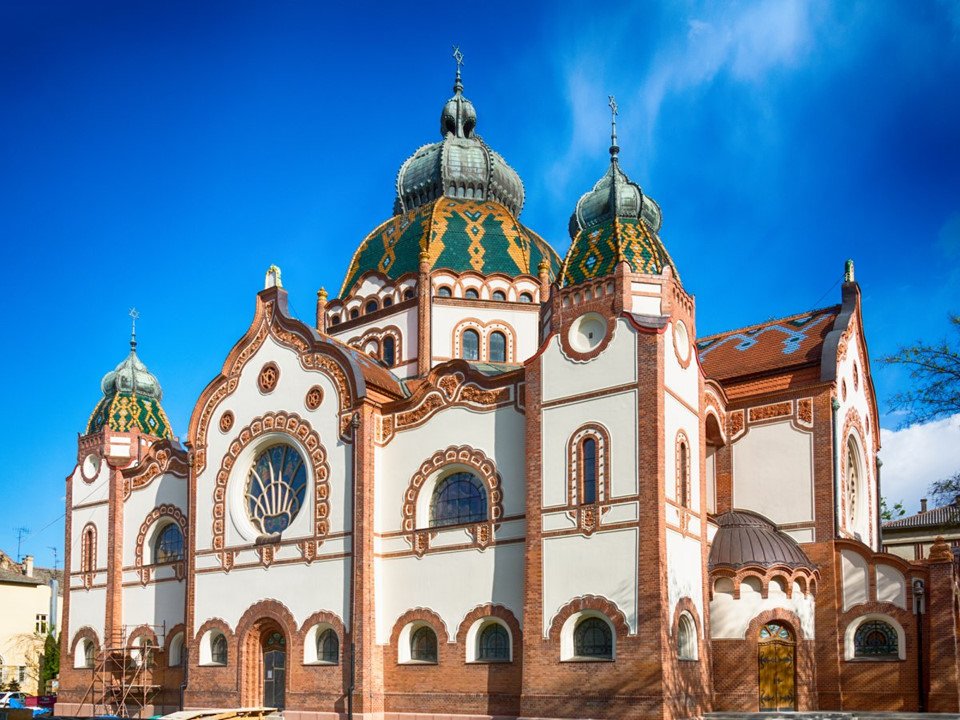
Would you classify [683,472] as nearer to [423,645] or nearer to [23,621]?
[423,645]

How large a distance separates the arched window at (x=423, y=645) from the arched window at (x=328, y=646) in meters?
2.13

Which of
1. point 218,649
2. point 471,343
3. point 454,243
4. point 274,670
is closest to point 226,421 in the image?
point 218,649

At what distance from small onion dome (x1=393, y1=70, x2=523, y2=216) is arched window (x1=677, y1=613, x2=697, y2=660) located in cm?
1962

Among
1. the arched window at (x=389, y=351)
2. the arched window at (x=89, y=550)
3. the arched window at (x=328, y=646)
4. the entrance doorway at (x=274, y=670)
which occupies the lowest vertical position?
the entrance doorway at (x=274, y=670)

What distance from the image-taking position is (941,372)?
16906 mm

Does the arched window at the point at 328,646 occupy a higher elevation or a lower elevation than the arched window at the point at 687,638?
lower

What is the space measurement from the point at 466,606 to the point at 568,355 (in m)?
6.65

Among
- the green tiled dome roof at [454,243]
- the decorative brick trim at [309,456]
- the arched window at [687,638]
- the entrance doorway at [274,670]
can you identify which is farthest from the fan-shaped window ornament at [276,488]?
the arched window at [687,638]

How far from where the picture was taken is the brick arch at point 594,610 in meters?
24.7

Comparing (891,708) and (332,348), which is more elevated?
(332,348)

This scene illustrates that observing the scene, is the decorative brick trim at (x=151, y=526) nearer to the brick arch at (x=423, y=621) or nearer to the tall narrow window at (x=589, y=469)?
the brick arch at (x=423, y=621)

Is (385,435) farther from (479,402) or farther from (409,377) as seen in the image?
(409,377)

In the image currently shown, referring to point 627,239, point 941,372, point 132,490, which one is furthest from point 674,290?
point 132,490

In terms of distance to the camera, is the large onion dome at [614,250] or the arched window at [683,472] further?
the large onion dome at [614,250]
